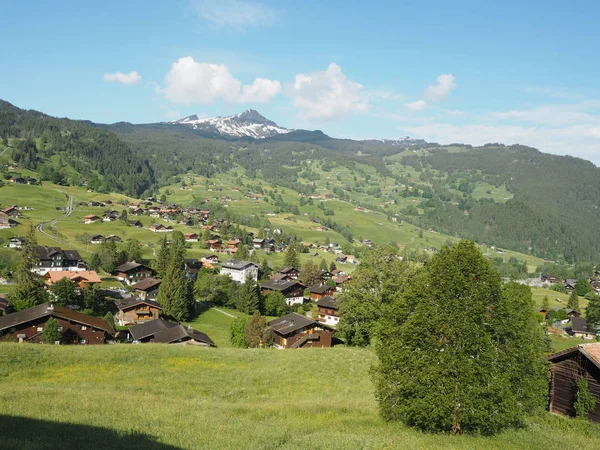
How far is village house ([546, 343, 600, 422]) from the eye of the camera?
66.0 ft

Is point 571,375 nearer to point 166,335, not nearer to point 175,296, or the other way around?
point 166,335

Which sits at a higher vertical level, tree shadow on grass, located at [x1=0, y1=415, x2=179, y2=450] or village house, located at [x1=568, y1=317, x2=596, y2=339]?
tree shadow on grass, located at [x1=0, y1=415, x2=179, y2=450]

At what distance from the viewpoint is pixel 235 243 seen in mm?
150375

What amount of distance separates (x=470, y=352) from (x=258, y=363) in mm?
21464

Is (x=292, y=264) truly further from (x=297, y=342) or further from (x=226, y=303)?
(x=297, y=342)

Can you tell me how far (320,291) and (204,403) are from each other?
8116 cm

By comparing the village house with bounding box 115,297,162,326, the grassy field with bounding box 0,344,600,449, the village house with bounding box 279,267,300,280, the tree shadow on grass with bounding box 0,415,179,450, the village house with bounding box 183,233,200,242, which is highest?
the tree shadow on grass with bounding box 0,415,179,450

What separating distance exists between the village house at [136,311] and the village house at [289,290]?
28828 millimetres

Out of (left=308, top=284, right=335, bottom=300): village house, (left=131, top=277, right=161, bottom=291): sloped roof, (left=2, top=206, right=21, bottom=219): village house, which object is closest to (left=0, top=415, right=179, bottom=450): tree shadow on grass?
(left=131, top=277, right=161, bottom=291): sloped roof

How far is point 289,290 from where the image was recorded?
316ft

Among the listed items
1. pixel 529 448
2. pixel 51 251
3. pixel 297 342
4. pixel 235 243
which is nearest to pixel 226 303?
pixel 297 342

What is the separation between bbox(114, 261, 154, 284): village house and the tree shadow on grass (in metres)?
80.6

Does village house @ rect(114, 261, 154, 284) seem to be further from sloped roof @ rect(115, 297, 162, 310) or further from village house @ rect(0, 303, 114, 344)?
village house @ rect(0, 303, 114, 344)

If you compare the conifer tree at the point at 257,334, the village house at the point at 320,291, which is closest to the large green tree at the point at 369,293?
the conifer tree at the point at 257,334
